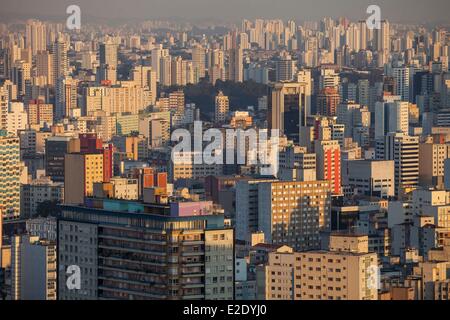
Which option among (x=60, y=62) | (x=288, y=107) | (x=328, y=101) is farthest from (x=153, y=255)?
(x=60, y=62)

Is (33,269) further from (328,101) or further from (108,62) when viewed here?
(108,62)

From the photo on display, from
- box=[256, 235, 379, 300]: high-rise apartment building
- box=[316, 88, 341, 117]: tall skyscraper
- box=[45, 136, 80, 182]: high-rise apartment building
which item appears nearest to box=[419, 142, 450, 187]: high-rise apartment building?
box=[45, 136, 80, 182]: high-rise apartment building

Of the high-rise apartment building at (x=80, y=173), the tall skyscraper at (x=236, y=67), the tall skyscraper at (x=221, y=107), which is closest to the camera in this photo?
the high-rise apartment building at (x=80, y=173)

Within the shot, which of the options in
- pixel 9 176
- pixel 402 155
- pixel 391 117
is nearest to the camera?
pixel 9 176

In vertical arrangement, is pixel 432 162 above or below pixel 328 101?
below

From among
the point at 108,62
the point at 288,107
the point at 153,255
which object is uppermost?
the point at 108,62

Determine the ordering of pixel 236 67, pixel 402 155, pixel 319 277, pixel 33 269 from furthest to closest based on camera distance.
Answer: pixel 236 67
pixel 402 155
pixel 33 269
pixel 319 277

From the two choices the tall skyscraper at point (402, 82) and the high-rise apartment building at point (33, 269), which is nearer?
the high-rise apartment building at point (33, 269)

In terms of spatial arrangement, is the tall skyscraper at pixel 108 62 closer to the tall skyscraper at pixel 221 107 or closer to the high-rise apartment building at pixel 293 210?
the tall skyscraper at pixel 221 107

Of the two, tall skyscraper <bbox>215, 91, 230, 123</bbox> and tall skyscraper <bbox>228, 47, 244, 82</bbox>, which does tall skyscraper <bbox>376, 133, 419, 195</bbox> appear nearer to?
tall skyscraper <bbox>215, 91, 230, 123</bbox>

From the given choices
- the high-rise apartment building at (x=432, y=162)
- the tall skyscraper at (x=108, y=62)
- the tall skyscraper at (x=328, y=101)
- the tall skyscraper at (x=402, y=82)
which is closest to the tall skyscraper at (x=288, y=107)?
the tall skyscraper at (x=328, y=101)
